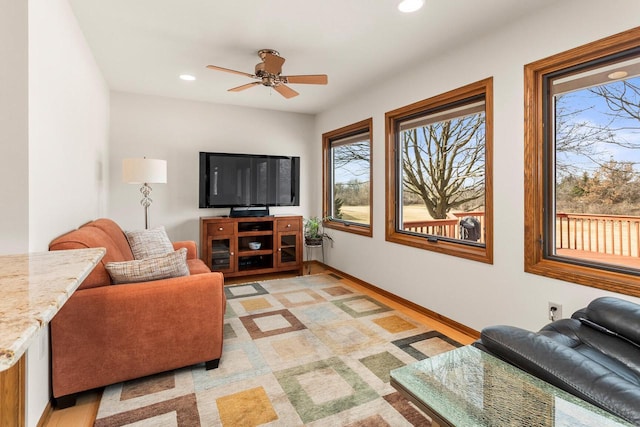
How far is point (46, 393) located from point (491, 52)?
3.64 m

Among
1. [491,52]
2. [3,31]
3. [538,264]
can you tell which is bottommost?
[538,264]

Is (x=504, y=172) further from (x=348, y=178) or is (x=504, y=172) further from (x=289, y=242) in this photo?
(x=289, y=242)

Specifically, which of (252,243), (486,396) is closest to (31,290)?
(486,396)

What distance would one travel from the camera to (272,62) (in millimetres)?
2914

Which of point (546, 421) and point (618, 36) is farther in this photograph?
point (618, 36)

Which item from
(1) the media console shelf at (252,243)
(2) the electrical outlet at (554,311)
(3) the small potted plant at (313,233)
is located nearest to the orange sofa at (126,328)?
(1) the media console shelf at (252,243)

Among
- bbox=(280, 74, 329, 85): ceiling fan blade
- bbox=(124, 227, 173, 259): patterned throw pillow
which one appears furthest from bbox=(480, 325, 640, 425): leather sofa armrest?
bbox=(124, 227, 173, 259): patterned throw pillow

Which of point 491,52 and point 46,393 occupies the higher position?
→ point 491,52

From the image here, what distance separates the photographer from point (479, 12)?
2.29m

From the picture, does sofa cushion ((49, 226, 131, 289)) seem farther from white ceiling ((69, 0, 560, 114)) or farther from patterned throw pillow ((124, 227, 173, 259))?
white ceiling ((69, 0, 560, 114))

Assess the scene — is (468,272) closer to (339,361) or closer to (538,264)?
(538,264)

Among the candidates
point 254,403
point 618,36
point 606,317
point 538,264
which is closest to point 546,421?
point 606,317

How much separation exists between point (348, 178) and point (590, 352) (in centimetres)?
360

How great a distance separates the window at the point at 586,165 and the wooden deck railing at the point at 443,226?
0.60m
